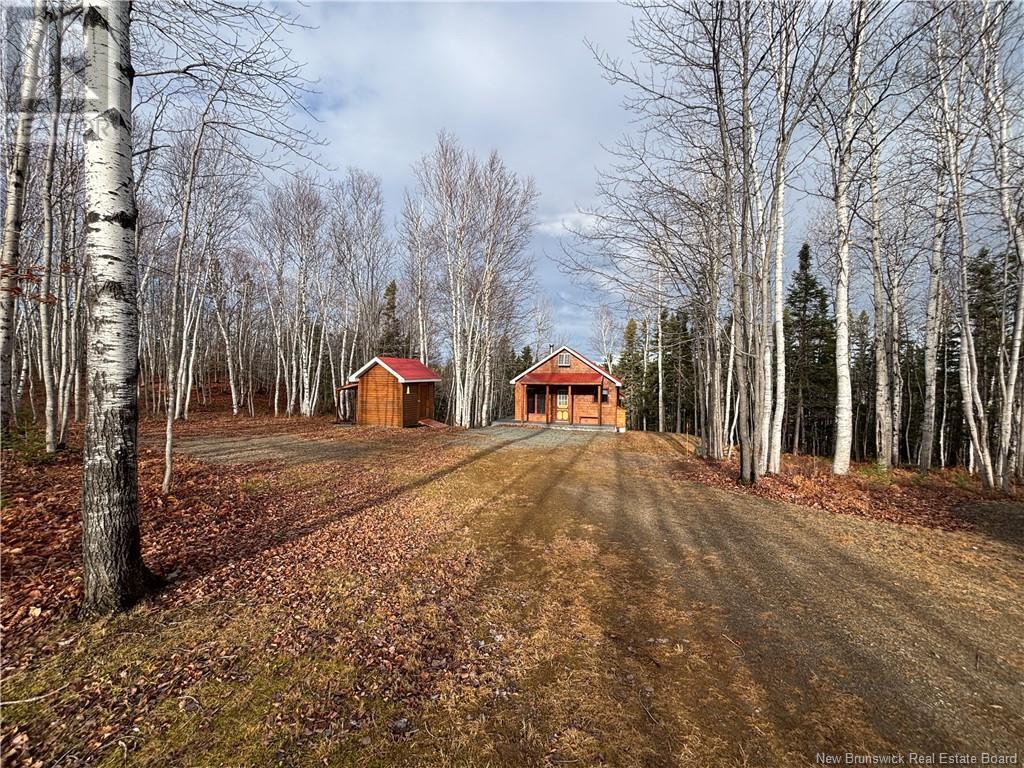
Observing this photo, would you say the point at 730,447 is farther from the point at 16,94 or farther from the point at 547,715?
the point at 16,94

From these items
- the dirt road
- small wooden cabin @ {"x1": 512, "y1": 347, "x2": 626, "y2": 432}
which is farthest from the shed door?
the dirt road

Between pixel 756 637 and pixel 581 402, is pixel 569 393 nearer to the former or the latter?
pixel 581 402

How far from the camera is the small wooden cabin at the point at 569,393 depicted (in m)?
23.8

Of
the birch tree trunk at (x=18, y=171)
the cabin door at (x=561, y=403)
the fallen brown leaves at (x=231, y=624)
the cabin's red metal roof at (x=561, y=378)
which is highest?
the birch tree trunk at (x=18, y=171)

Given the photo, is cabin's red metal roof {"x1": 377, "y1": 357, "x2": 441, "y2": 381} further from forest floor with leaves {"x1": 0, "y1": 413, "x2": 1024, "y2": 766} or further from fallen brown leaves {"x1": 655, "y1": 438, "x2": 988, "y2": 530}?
fallen brown leaves {"x1": 655, "y1": 438, "x2": 988, "y2": 530}

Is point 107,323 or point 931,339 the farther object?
point 931,339

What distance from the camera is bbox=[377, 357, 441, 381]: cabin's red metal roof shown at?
798 inches

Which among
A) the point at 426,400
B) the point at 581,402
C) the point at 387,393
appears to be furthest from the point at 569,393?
the point at 387,393

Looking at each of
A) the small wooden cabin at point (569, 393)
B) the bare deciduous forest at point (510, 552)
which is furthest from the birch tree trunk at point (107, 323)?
the small wooden cabin at point (569, 393)

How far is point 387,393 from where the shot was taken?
20.3 metres

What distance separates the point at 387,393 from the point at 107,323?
1762 cm

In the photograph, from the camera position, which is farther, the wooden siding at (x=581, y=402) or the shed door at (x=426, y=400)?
the wooden siding at (x=581, y=402)

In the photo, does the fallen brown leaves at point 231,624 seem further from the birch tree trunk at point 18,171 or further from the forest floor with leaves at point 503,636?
the birch tree trunk at point 18,171

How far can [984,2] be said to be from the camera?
8070 millimetres
